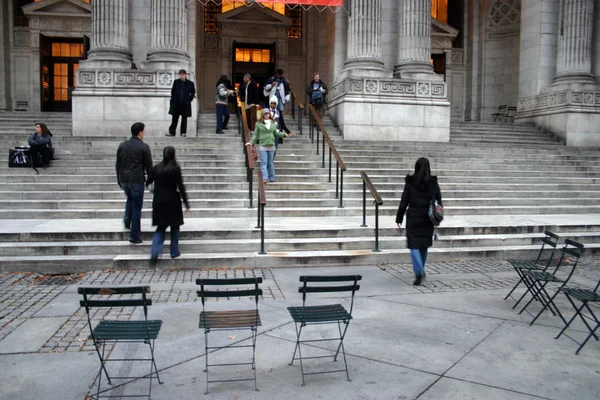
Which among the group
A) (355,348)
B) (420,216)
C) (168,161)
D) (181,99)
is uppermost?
(181,99)

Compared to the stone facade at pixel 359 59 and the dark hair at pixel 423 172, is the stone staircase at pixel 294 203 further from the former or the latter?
the dark hair at pixel 423 172

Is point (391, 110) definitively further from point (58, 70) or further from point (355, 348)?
point (58, 70)

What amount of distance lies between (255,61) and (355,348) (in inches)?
799

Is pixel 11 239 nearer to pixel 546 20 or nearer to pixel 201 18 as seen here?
pixel 201 18

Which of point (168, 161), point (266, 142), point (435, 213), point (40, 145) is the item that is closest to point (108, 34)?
point (40, 145)

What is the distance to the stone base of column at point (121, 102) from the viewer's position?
51.5 feet

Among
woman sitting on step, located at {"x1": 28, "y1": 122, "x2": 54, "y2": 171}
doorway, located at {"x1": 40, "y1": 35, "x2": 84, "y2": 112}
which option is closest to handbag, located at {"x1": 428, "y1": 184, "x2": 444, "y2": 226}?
woman sitting on step, located at {"x1": 28, "y1": 122, "x2": 54, "y2": 171}

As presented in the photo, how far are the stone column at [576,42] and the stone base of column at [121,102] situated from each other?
44.9 ft

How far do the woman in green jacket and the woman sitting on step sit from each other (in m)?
4.74

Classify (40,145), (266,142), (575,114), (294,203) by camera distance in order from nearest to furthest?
1. (294,203)
2. (266,142)
3. (40,145)
4. (575,114)

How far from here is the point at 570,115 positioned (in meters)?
18.4

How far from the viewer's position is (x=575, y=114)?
18.4 meters

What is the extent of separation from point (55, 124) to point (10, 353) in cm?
1393

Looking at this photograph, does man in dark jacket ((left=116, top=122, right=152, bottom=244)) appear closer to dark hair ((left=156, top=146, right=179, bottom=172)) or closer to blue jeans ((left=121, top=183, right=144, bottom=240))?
blue jeans ((left=121, top=183, right=144, bottom=240))
